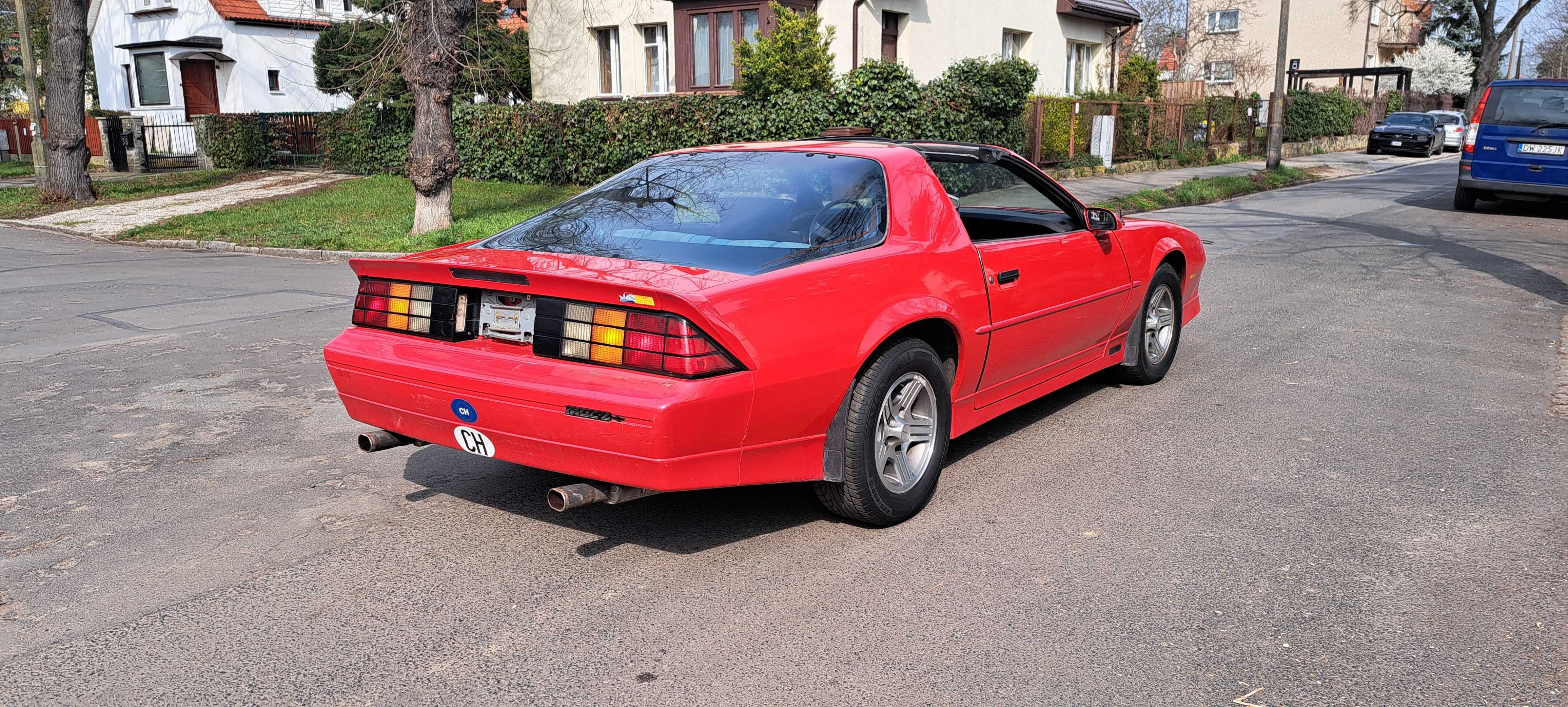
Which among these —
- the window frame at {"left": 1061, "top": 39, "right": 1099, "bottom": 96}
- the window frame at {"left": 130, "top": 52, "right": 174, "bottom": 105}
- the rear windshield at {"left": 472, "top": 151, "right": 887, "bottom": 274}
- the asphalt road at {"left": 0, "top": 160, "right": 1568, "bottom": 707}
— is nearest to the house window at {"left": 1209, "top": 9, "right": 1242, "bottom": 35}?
the window frame at {"left": 1061, "top": 39, "right": 1099, "bottom": 96}

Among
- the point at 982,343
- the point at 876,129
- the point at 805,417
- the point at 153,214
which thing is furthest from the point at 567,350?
the point at 153,214

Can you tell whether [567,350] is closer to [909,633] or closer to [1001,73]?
[909,633]

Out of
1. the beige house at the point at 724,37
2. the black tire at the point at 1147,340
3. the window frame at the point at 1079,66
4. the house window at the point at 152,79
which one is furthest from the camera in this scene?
the house window at the point at 152,79

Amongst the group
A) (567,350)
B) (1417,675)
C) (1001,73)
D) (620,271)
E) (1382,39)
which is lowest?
(1417,675)

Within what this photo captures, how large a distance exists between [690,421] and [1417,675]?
7.23 feet

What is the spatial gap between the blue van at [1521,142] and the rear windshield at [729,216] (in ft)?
46.7

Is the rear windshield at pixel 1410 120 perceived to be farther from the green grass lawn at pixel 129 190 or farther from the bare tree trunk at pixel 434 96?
the green grass lawn at pixel 129 190

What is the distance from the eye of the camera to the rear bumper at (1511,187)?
14859mm

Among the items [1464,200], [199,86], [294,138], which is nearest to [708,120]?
[1464,200]

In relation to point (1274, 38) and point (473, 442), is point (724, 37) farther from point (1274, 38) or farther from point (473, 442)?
point (1274, 38)

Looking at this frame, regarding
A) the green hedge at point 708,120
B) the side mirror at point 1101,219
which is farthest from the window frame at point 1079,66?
the side mirror at point 1101,219

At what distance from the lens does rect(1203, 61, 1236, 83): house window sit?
180 feet

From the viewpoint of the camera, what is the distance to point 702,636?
3414 millimetres

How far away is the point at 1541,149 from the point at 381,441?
1598 centimetres
